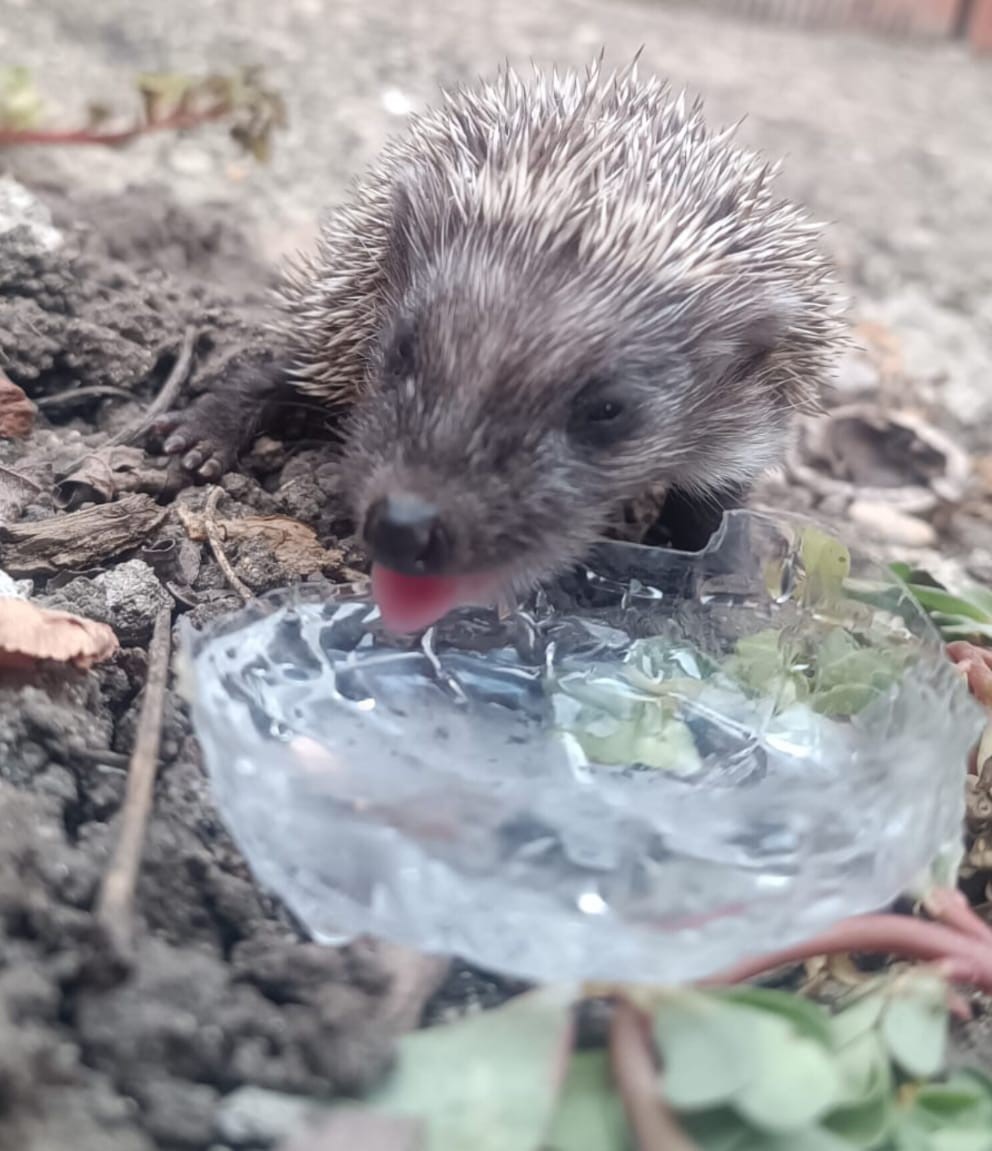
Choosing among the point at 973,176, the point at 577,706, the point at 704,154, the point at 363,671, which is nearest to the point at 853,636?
the point at 577,706

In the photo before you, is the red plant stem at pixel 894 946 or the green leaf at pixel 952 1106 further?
the red plant stem at pixel 894 946

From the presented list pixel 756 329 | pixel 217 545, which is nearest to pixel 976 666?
pixel 756 329

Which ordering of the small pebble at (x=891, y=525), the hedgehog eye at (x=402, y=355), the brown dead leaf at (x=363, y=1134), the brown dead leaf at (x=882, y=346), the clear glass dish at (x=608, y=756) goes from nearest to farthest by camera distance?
the brown dead leaf at (x=363, y=1134) → the clear glass dish at (x=608, y=756) → the hedgehog eye at (x=402, y=355) → the small pebble at (x=891, y=525) → the brown dead leaf at (x=882, y=346)

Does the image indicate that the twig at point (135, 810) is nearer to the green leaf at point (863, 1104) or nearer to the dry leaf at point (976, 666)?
the green leaf at point (863, 1104)

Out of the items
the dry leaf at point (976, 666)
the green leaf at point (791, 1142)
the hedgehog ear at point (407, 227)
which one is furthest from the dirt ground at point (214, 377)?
the dry leaf at point (976, 666)

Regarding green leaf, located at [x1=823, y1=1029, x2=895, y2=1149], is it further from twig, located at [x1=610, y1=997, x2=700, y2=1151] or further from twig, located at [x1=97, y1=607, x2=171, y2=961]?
twig, located at [x1=97, y1=607, x2=171, y2=961]

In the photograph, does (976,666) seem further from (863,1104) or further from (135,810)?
(135,810)

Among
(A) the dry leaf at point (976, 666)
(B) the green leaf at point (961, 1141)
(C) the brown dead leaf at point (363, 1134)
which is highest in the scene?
(A) the dry leaf at point (976, 666)

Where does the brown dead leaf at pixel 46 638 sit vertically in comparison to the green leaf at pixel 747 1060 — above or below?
below

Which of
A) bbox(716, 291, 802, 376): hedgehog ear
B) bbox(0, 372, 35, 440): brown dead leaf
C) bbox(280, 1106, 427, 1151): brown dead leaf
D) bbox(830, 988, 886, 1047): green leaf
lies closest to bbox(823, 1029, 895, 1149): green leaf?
bbox(830, 988, 886, 1047): green leaf

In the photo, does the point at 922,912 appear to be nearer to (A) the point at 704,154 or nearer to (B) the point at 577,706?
(B) the point at 577,706
